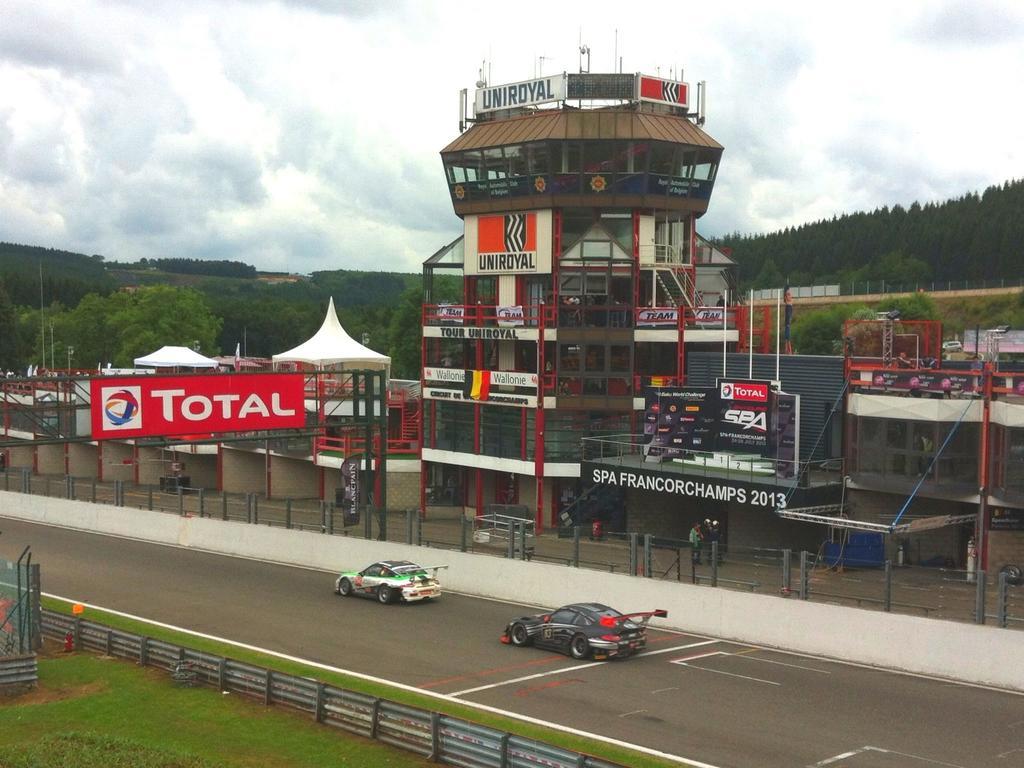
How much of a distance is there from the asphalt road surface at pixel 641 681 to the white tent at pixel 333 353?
2836 cm

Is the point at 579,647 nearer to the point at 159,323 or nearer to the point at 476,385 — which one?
the point at 476,385

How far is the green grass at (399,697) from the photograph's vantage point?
20.4 metres

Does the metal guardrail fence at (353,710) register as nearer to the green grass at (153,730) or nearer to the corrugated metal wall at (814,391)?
the green grass at (153,730)

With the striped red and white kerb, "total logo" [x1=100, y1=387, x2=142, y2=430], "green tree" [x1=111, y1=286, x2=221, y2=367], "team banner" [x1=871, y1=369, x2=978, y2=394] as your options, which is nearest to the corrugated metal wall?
"team banner" [x1=871, y1=369, x2=978, y2=394]

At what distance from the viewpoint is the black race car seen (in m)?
27.7

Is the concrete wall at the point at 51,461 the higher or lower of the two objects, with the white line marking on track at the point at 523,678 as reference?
lower

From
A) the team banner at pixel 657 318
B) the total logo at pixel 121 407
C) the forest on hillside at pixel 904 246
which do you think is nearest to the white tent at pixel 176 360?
the team banner at pixel 657 318

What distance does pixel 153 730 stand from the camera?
2212cm

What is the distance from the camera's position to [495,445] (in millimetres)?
51375

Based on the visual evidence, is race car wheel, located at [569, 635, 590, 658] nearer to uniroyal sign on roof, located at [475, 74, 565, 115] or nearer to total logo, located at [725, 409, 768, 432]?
total logo, located at [725, 409, 768, 432]

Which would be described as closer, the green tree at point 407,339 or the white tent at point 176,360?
the white tent at point 176,360

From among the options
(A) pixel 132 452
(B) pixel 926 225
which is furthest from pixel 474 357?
(B) pixel 926 225

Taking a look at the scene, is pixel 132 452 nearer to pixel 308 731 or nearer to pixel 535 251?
pixel 535 251

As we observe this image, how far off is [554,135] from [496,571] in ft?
72.1
